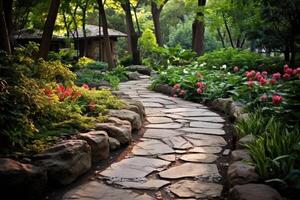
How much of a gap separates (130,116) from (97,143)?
140cm

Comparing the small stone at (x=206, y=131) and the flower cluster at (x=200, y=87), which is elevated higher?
the flower cluster at (x=200, y=87)

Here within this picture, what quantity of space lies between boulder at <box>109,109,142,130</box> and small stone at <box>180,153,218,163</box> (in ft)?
3.98

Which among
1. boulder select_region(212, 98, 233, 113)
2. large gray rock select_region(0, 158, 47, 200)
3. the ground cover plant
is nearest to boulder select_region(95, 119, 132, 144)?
the ground cover plant

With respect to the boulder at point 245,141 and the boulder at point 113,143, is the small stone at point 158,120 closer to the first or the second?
the boulder at point 113,143

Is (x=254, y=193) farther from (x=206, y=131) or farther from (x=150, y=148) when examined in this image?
(x=206, y=131)

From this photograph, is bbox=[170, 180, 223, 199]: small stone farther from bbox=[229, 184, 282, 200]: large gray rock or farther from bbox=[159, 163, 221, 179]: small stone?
bbox=[229, 184, 282, 200]: large gray rock

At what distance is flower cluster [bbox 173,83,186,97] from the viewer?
29.2 feet

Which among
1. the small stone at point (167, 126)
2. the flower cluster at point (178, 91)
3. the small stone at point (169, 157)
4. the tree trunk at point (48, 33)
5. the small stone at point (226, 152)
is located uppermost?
the tree trunk at point (48, 33)

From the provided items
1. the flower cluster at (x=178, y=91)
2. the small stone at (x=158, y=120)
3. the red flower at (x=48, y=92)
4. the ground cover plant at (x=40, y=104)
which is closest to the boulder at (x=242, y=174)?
the ground cover plant at (x=40, y=104)

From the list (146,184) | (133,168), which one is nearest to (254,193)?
(146,184)

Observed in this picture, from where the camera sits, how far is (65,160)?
3.56 meters

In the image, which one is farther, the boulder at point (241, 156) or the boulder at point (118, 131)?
the boulder at point (118, 131)

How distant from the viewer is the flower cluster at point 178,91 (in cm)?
891

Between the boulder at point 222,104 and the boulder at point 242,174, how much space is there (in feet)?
11.5
